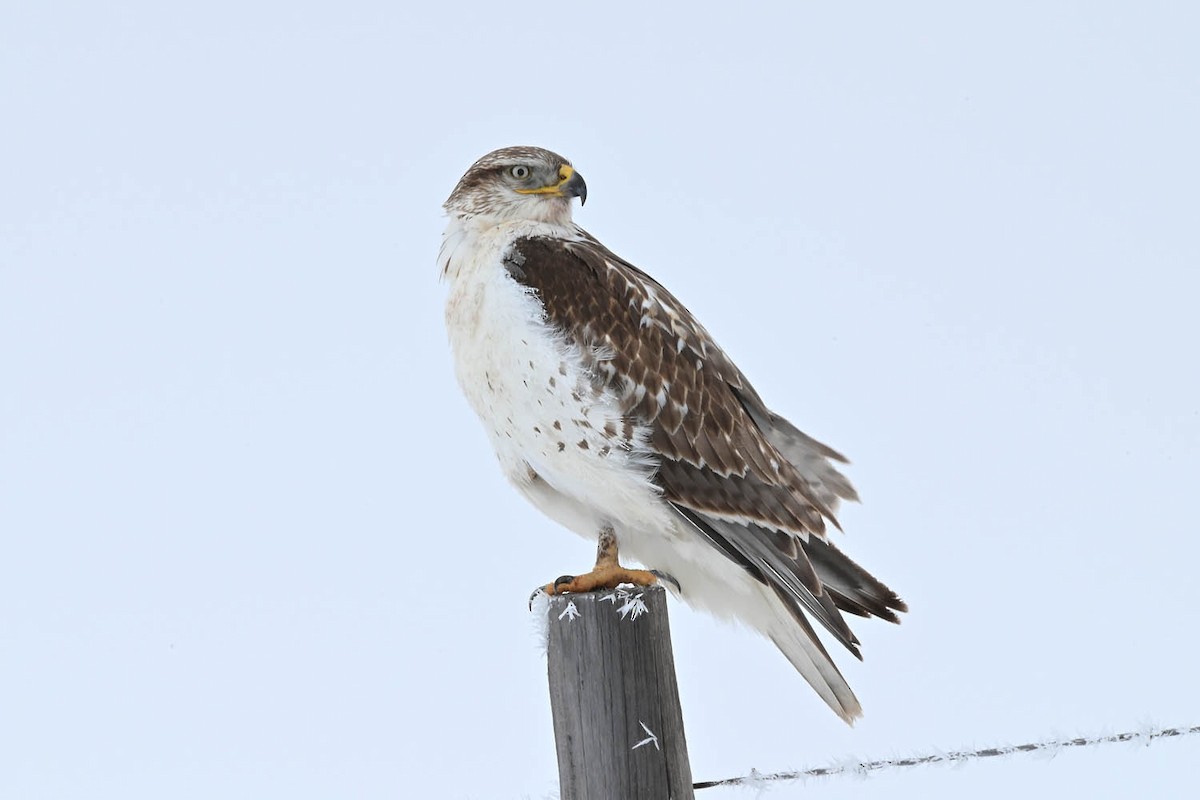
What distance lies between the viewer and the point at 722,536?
3.66 meters

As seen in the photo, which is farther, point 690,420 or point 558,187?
point 558,187

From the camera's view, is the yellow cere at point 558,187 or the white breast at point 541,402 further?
the yellow cere at point 558,187

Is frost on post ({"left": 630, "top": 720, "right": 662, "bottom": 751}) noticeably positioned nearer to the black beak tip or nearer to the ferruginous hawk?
the ferruginous hawk

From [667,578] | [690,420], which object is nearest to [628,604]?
[690,420]

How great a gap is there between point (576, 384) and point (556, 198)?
84 centimetres

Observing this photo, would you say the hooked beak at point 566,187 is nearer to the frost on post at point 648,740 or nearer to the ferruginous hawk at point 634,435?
the ferruginous hawk at point 634,435

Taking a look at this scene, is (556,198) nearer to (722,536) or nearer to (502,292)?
(502,292)

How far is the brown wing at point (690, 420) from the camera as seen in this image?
359 cm

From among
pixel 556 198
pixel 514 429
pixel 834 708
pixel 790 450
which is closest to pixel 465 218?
pixel 556 198

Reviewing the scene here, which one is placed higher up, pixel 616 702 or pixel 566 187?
pixel 566 187

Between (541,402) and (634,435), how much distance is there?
0.29 metres

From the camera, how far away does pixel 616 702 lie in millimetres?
2861

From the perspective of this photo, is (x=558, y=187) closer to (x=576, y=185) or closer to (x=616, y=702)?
(x=576, y=185)

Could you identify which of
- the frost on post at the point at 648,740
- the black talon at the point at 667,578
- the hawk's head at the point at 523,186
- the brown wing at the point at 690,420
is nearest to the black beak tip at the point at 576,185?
the hawk's head at the point at 523,186
